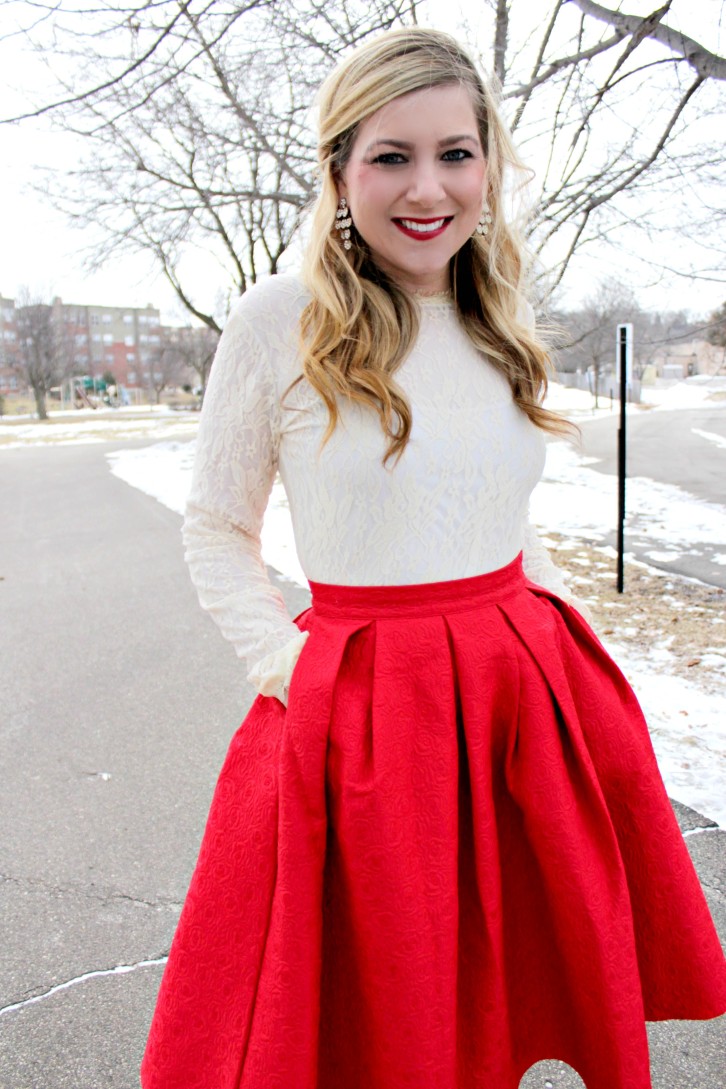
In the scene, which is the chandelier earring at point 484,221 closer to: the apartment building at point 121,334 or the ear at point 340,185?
the ear at point 340,185

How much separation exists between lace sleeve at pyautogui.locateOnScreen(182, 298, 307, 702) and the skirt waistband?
0.08 meters

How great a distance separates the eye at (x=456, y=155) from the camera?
1396 mm

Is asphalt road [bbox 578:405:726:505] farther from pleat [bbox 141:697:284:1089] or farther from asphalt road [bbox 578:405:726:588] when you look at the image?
pleat [bbox 141:697:284:1089]

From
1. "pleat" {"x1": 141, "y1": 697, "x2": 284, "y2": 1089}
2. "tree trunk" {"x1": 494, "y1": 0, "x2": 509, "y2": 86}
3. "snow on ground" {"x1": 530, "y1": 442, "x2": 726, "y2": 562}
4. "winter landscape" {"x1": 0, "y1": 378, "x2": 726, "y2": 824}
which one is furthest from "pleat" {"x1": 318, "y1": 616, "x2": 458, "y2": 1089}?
"snow on ground" {"x1": 530, "y1": 442, "x2": 726, "y2": 562}

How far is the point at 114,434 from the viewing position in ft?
87.8

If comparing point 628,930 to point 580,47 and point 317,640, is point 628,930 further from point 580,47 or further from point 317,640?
point 580,47

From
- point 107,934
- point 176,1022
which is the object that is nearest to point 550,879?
point 176,1022

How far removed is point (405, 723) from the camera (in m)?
1.32

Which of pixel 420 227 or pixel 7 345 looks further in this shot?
pixel 7 345

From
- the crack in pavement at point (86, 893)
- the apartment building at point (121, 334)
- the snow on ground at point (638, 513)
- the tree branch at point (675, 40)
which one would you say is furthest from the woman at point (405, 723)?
the apartment building at point (121, 334)

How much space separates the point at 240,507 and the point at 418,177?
63 centimetres

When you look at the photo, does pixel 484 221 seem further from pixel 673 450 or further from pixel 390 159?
pixel 673 450

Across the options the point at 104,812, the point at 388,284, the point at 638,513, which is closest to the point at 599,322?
the point at 638,513

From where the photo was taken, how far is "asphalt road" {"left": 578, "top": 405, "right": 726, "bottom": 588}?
A: 269 inches
